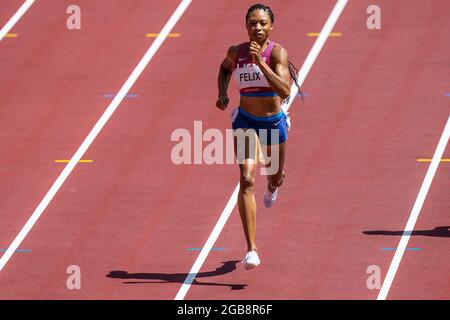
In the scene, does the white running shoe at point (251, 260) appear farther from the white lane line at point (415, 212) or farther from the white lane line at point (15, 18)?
the white lane line at point (15, 18)

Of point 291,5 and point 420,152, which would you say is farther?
point 291,5

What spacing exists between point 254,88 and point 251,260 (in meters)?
1.70

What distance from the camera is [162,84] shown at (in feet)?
59.2

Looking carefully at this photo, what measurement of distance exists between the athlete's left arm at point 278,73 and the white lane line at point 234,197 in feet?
6.67

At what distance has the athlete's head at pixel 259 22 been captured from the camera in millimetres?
11945

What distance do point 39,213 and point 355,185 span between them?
3757 millimetres

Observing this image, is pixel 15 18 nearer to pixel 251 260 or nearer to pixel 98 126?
pixel 98 126

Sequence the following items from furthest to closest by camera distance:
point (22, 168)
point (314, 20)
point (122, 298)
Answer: point (314, 20), point (22, 168), point (122, 298)

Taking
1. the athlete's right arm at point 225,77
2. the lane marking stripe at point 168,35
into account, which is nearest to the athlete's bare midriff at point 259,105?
the athlete's right arm at point 225,77

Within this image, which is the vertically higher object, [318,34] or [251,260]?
[251,260]

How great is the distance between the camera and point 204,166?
614 inches

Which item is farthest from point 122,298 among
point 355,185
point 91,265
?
point 355,185

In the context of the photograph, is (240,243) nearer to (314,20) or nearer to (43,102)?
(43,102)

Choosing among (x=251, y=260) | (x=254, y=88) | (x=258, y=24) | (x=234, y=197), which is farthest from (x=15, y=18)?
(x=251, y=260)
